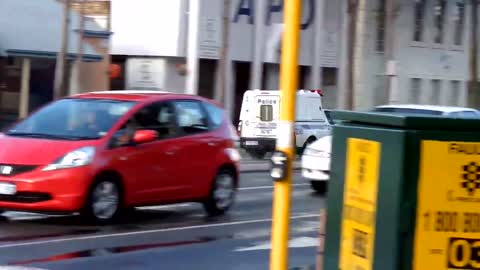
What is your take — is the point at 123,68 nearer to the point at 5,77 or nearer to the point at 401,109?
the point at 5,77

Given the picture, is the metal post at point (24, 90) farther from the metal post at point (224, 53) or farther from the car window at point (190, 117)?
the car window at point (190, 117)

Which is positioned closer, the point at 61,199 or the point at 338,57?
the point at 61,199

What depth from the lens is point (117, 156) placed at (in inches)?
543

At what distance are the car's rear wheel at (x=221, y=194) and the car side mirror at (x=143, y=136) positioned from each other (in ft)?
5.52

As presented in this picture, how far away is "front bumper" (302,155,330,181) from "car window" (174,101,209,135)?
4.07 metres

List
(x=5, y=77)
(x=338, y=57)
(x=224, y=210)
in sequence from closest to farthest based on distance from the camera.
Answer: (x=224, y=210)
(x=5, y=77)
(x=338, y=57)

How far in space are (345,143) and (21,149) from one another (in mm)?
7575

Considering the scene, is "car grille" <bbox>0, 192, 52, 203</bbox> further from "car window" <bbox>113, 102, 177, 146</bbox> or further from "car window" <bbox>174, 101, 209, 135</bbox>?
"car window" <bbox>174, 101, 209, 135</bbox>

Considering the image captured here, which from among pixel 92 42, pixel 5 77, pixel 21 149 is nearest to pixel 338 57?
pixel 92 42

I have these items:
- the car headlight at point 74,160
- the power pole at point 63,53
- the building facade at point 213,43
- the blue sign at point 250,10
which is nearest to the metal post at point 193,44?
the building facade at point 213,43

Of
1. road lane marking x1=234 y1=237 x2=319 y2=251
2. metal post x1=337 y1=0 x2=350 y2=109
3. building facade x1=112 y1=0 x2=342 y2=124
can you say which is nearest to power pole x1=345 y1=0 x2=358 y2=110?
building facade x1=112 y1=0 x2=342 y2=124

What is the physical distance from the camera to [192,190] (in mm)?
15172

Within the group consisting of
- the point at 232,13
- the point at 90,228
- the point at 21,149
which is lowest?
the point at 90,228

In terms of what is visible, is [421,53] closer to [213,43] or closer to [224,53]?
[213,43]
